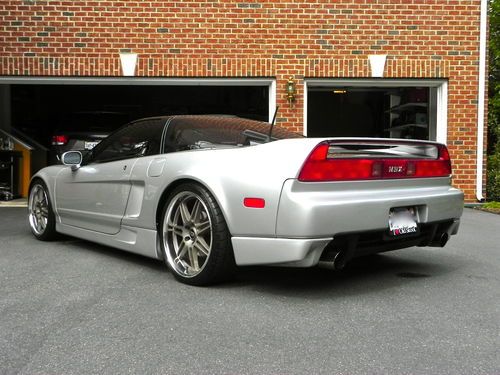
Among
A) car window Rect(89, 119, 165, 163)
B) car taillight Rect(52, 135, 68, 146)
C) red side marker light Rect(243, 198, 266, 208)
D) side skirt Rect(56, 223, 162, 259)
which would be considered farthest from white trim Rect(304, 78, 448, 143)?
red side marker light Rect(243, 198, 266, 208)

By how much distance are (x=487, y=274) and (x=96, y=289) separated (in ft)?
10.0

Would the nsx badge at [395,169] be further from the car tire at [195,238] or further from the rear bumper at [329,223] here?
the car tire at [195,238]

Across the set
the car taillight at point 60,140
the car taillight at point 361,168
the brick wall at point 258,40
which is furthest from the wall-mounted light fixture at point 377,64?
the car taillight at point 60,140

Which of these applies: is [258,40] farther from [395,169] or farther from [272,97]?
[395,169]

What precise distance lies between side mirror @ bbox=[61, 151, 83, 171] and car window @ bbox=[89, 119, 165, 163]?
4.9 inches

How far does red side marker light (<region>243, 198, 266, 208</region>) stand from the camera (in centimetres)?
356

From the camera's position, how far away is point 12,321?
3.19m

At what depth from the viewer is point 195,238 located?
3996mm

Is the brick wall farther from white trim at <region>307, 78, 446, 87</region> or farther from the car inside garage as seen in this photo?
the car inside garage

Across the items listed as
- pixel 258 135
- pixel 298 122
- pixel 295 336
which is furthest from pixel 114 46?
pixel 295 336

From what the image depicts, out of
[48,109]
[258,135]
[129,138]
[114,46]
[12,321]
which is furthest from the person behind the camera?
[48,109]

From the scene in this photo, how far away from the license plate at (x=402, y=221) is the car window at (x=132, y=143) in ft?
6.44

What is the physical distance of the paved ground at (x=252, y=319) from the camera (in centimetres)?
261

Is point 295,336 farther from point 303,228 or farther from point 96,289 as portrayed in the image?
point 96,289
